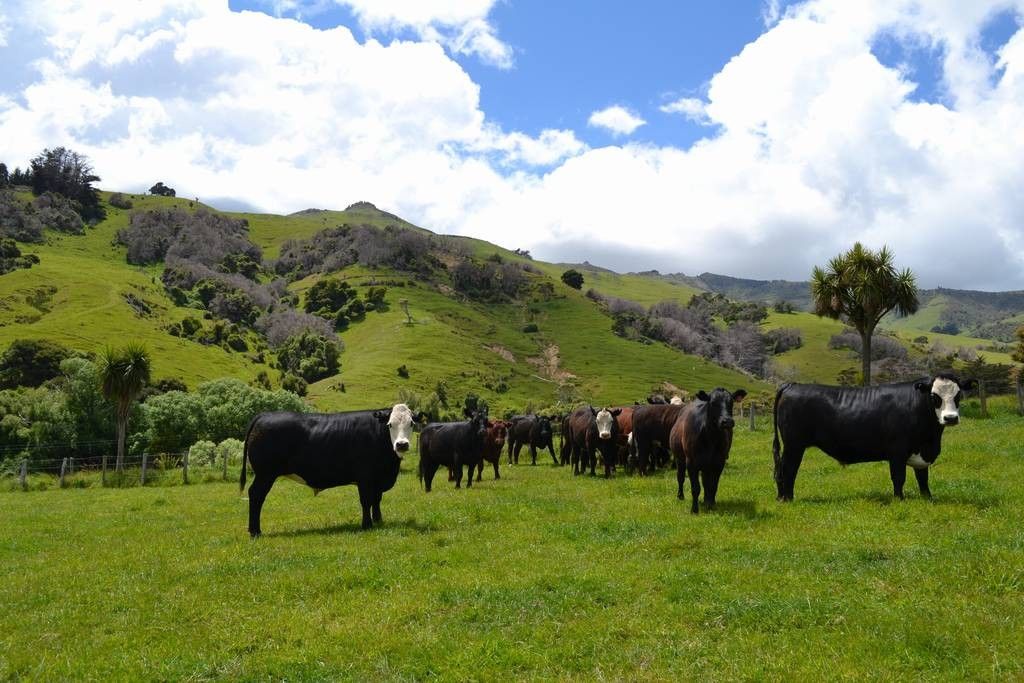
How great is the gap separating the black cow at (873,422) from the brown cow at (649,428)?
6.47m

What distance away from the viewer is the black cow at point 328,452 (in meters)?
15.1

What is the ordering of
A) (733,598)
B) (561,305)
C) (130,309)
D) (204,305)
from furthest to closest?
1. (561,305)
2. (204,305)
3. (130,309)
4. (733,598)

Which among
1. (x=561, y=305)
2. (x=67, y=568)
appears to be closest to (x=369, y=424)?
(x=67, y=568)

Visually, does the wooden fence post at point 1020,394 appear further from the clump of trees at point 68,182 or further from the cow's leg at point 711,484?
the clump of trees at point 68,182

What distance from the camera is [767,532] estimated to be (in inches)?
465

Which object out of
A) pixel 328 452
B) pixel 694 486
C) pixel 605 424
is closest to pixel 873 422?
pixel 694 486

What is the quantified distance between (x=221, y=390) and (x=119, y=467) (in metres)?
21.5

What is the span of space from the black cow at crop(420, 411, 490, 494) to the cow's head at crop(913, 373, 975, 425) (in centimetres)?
1219

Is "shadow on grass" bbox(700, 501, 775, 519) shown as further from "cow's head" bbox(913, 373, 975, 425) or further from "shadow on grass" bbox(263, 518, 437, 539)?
"shadow on grass" bbox(263, 518, 437, 539)

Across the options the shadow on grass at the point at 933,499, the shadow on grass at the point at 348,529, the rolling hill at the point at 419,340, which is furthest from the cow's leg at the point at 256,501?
the rolling hill at the point at 419,340

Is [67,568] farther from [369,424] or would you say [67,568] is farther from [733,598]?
[733,598]

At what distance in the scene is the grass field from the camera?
23.1 feet

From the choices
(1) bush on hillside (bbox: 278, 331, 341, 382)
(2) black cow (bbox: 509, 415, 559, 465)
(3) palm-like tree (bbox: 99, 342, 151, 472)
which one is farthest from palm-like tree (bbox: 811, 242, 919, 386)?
(1) bush on hillside (bbox: 278, 331, 341, 382)

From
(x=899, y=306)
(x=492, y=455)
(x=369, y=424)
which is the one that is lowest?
(x=492, y=455)
